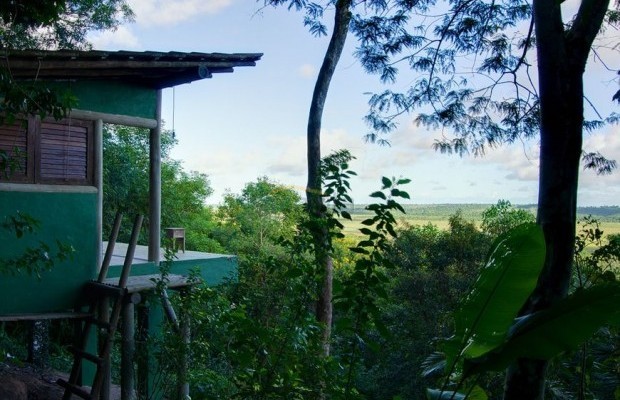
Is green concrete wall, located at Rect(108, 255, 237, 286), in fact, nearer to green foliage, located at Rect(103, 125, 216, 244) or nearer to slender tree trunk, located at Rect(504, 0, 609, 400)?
slender tree trunk, located at Rect(504, 0, 609, 400)

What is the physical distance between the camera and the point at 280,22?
12594 millimetres

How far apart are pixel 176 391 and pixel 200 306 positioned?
117cm

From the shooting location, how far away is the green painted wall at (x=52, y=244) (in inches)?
250

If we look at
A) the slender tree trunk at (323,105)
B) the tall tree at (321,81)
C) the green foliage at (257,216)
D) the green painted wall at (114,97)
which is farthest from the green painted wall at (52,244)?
the green foliage at (257,216)

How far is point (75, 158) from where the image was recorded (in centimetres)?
675

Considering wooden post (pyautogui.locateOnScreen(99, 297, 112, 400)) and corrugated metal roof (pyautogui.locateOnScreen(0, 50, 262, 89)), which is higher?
corrugated metal roof (pyautogui.locateOnScreen(0, 50, 262, 89))

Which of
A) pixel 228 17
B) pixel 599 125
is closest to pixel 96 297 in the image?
pixel 599 125

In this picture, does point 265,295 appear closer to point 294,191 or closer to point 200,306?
point 200,306

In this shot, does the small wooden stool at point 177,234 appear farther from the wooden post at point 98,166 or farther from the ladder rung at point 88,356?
the ladder rung at point 88,356

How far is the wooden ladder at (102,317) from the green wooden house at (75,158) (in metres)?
A: 0.28

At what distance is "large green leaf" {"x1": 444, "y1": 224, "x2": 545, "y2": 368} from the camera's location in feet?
7.75

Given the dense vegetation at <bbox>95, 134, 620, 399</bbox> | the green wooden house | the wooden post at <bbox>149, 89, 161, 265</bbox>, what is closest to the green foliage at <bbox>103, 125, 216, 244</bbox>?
the dense vegetation at <bbox>95, 134, 620, 399</bbox>

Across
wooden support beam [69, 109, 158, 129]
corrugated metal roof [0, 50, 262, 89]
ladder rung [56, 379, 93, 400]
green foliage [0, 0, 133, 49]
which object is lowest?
ladder rung [56, 379, 93, 400]

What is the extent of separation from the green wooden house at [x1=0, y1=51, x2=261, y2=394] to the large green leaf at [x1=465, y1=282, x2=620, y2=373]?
5005 millimetres
